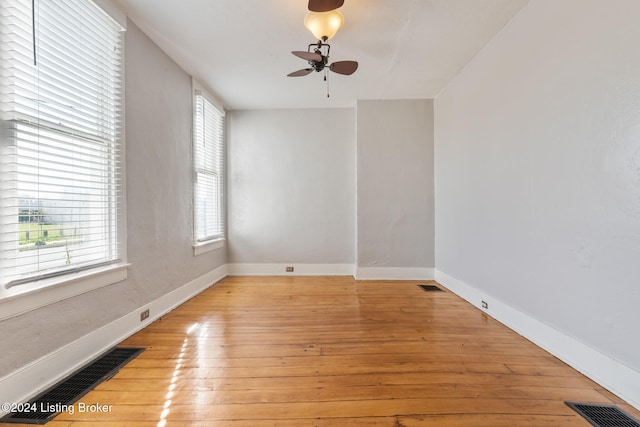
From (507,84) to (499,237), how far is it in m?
1.45

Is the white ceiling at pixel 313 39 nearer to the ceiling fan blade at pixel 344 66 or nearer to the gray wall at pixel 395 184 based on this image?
the ceiling fan blade at pixel 344 66

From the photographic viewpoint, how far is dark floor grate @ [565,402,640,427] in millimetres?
1305

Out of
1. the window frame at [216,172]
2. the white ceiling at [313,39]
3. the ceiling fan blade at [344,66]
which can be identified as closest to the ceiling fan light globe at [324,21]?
the white ceiling at [313,39]

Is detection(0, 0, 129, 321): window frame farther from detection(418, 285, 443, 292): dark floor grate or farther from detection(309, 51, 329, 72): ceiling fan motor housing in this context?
detection(418, 285, 443, 292): dark floor grate

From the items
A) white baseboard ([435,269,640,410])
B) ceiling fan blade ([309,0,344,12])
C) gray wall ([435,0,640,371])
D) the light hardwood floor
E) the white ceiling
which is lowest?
the light hardwood floor

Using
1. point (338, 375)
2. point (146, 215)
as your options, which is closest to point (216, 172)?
point (146, 215)

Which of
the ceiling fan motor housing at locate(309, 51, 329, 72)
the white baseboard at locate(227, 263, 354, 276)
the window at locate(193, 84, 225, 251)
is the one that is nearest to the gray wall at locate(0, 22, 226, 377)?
the window at locate(193, 84, 225, 251)

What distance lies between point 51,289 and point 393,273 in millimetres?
3767

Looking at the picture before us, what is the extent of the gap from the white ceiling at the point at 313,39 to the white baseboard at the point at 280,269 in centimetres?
276

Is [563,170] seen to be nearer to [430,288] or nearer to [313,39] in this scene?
[430,288]

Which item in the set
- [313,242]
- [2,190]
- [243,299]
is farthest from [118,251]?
[313,242]

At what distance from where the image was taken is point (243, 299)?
3164mm

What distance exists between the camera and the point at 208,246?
361 centimetres

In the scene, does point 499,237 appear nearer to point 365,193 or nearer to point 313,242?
point 365,193
